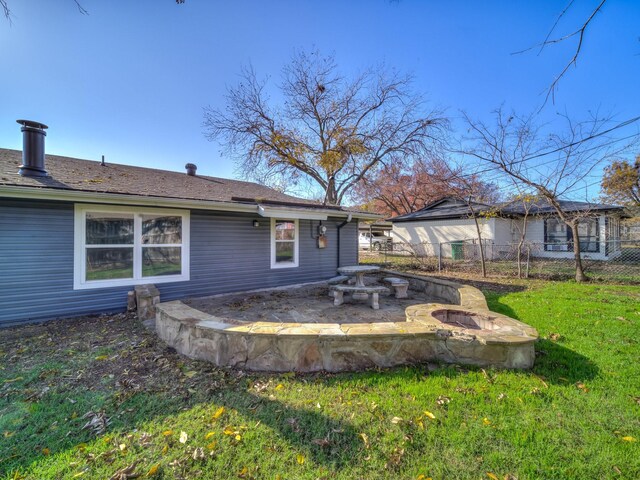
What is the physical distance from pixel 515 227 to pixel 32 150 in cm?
2119

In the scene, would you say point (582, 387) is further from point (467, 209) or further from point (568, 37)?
point (467, 209)

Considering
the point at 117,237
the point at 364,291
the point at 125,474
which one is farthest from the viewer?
the point at 364,291

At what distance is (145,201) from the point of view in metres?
5.52

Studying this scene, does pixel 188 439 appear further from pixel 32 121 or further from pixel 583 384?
pixel 32 121

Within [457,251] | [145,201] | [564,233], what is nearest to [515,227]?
[564,233]

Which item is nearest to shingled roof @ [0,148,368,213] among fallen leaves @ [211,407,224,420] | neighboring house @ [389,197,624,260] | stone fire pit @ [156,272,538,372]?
stone fire pit @ [156,272,538,372]

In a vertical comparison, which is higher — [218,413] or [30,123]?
[30,123]

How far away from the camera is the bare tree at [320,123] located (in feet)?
55.0

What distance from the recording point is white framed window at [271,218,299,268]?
25.7ft

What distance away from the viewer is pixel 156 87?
27.9 ft

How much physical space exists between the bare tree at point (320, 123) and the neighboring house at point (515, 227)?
4.49 m

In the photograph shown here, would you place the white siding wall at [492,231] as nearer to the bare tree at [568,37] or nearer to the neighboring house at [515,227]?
the neighboring house at [515,227]

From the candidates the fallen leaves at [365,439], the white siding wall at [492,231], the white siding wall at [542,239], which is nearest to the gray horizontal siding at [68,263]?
the fallen leaves at [365,439]

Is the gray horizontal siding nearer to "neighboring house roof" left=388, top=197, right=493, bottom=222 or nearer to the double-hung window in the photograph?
"neighboring house roof" left=388, top=197, right=493, bottom=222
